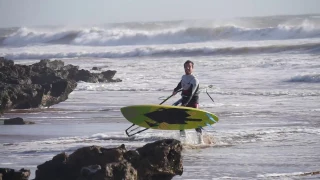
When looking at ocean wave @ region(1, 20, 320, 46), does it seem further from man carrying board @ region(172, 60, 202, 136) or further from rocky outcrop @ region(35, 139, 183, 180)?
rocky outcrop @ region(35, 139, 183, 180)

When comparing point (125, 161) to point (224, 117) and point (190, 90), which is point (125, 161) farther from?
point (224, 117)

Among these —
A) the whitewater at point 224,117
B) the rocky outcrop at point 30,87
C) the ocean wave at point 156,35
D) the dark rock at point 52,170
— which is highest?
the ocean wave at point 156,35

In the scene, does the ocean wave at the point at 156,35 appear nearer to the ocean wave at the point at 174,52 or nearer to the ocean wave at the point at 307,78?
the ocean wave at the point at 174,52

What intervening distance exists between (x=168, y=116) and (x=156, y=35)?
47748 millimetres

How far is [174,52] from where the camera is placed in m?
45.6

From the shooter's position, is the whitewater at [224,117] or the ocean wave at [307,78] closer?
the whitewater at [224,117]

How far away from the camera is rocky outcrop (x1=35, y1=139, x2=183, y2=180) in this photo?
25.4 feet

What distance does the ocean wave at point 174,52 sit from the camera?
41312 mm

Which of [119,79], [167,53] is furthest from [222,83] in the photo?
[167,53]

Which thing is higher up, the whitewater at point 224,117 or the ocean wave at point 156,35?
the ocean wave at point 156,35

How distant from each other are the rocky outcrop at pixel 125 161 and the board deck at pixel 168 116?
3862mm

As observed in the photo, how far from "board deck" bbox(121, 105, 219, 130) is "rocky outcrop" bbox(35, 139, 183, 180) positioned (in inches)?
152

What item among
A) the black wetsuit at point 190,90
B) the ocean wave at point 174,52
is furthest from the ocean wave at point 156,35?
the black wetsuit at point 190,90

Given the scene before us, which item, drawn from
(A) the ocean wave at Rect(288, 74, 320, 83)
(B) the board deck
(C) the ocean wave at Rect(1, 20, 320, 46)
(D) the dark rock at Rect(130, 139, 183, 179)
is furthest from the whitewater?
(C) the ocean wave at Rect(1, 20, 320, 46)
